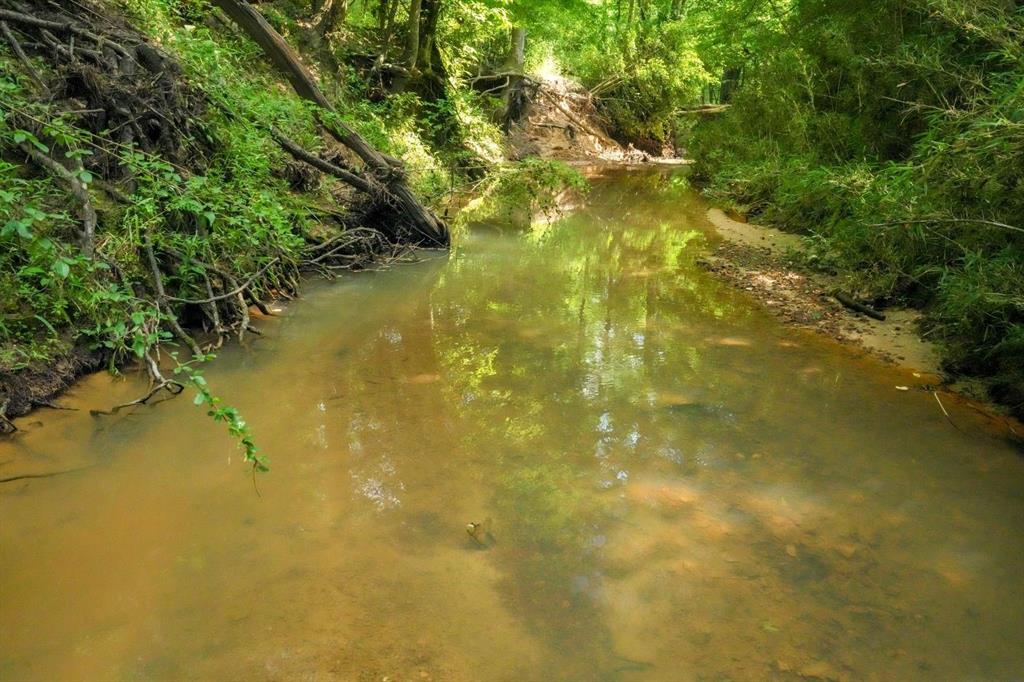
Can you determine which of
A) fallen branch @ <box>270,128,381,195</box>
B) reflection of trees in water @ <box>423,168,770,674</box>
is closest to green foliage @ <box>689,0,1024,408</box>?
reflection of trees in water @ <box>423,168,770,674</box>

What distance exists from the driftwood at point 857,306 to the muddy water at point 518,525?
116cm

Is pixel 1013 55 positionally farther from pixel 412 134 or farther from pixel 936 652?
pixel 412 134

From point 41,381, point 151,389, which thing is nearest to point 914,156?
point 151,389

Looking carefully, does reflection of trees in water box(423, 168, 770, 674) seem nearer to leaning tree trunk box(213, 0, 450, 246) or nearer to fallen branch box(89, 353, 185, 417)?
leaning tree trunk box(213, 0, 450, 246)

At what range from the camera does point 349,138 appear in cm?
830

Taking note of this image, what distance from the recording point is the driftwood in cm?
645

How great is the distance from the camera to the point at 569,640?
265 cm

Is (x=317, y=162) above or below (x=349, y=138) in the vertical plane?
below

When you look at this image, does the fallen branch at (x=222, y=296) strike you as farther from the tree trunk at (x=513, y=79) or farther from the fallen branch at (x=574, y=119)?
the fallen branch at (x=574, y=119)

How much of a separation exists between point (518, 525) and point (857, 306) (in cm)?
481

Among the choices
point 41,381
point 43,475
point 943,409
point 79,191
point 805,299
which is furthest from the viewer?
point 805,299

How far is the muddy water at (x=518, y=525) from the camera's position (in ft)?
8.50

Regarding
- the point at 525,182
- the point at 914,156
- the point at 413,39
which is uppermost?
the point at 413,39

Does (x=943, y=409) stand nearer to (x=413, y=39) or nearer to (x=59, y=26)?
(x=59, y=26)
